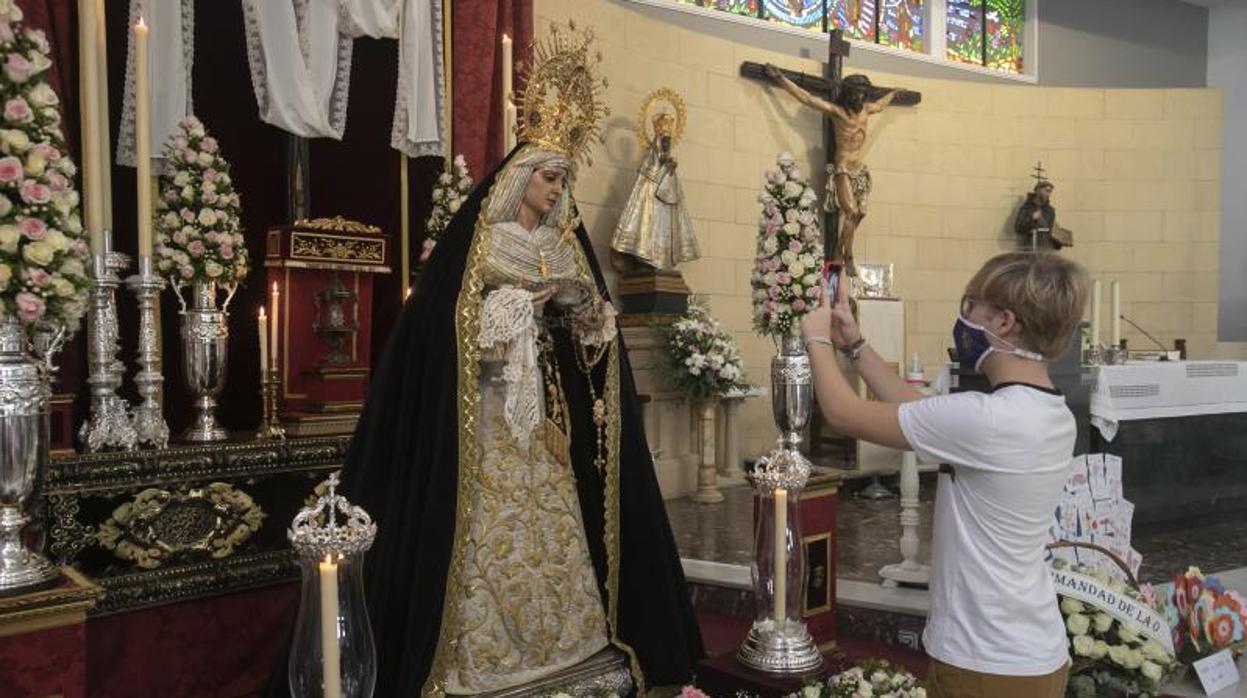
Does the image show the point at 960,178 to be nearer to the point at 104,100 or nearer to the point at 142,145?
the point at 104,100

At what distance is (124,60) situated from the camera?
4234mm

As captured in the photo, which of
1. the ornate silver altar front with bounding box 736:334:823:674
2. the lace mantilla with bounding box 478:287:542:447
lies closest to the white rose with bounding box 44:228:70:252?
the lace mantilla with bounding box 478:287:542:447

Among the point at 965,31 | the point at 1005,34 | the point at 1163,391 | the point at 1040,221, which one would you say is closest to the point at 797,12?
the point at 965,31

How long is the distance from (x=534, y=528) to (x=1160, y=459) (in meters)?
4.79

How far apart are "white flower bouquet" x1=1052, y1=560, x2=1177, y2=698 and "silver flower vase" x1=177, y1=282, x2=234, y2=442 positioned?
3130mm

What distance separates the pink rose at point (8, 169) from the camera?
7.07 ft

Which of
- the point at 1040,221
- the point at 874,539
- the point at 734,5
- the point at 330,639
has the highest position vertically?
the point at 734,5

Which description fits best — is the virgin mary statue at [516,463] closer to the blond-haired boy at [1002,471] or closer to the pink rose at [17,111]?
the pink rose at [17,111]

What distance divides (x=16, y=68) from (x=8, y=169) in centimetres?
29

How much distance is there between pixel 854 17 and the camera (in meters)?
9.80

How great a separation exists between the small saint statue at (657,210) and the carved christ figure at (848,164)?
1998 mm

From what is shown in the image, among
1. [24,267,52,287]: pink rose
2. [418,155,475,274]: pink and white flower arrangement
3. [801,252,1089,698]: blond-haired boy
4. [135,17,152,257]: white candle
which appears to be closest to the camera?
[801,252,1089,698]: blond-haired boy

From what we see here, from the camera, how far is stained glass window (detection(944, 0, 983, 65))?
10.5 meters

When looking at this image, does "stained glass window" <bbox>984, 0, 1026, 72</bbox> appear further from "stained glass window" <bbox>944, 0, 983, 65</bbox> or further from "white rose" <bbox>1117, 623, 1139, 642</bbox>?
"white rose" <bbox>1117, 623, 1139, 642</bbox>
